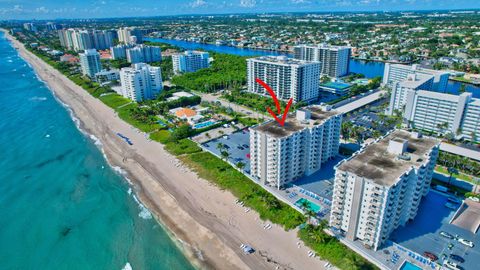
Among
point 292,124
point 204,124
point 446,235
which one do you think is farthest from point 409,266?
point 204,124

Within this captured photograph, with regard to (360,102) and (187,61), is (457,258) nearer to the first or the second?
(360,102)

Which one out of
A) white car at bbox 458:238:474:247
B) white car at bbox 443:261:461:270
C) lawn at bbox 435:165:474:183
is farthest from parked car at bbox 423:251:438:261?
lawn at bbox 435:165:474:183

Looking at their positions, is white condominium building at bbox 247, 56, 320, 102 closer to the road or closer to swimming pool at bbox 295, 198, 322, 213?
the road

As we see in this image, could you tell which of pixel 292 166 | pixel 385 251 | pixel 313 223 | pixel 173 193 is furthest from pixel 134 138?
pixel 385 251

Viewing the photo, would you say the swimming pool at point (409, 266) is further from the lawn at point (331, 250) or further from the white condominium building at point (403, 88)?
the white condominium building at point (403, 88)

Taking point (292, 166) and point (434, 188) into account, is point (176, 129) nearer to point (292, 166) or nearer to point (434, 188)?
point (292, 166)

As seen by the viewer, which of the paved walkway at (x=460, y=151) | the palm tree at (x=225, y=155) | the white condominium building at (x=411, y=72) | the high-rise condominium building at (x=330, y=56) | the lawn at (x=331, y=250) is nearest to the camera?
the lawn at (x=331, y=250)

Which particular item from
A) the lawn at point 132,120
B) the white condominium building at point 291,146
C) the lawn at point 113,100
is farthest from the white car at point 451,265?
the lawn at point 113,100
